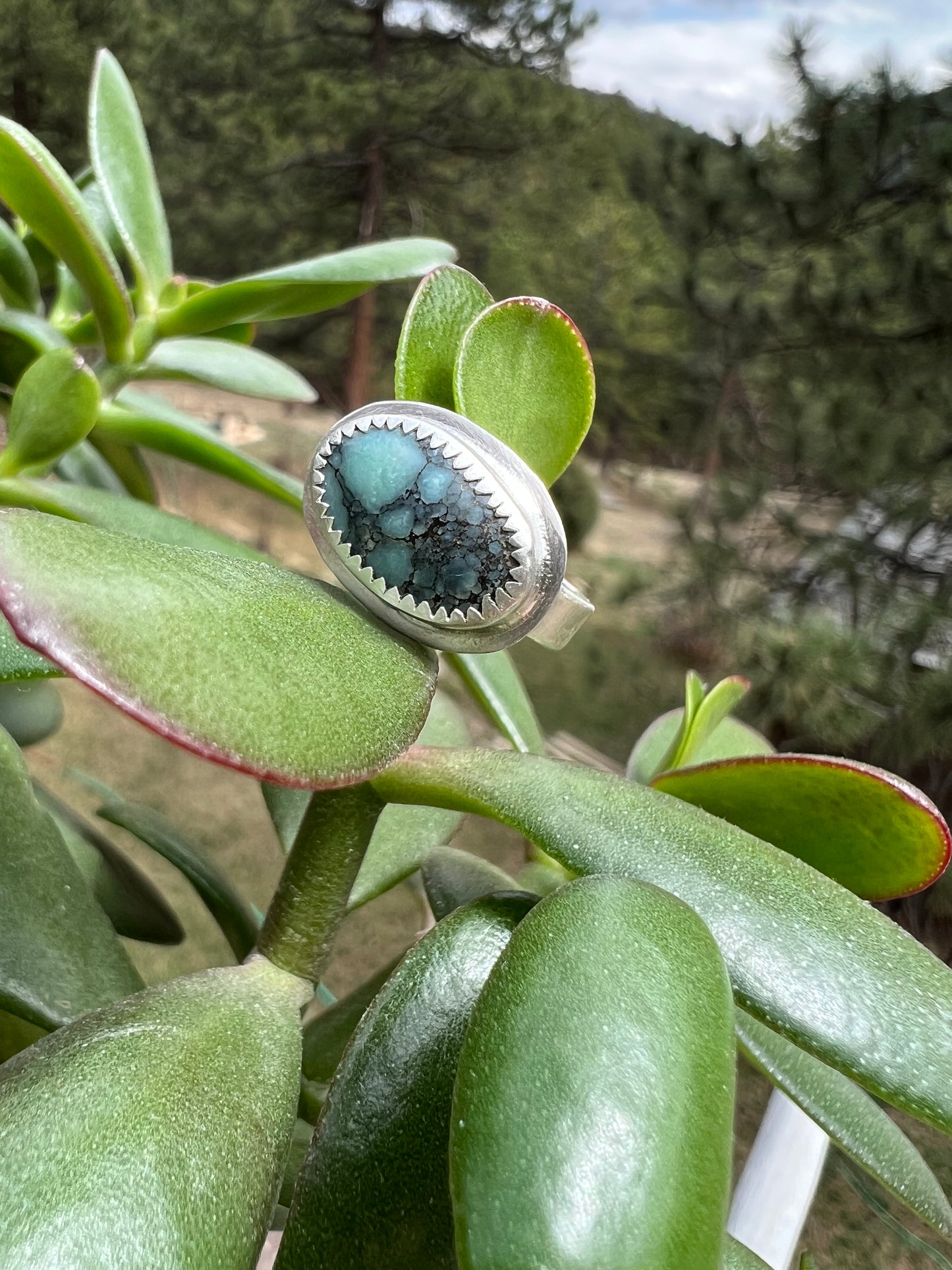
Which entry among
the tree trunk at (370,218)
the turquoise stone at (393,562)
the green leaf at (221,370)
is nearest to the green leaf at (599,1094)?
the turquoise stone at (393,562)

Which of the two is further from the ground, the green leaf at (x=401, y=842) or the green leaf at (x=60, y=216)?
the green leaf at (x=60, y=216)

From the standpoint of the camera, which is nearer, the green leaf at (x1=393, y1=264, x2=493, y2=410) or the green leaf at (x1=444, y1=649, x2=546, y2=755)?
the green leaf at (x1=393, y1=264, x2=493, y2=410)

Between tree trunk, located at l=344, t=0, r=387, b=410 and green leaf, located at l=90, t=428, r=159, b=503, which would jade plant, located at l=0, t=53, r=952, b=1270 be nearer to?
green leaf, located at l=90, t=428, r=159, b=503

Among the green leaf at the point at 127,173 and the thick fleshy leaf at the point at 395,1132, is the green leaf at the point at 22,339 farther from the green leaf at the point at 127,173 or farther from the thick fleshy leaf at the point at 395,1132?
the thick fleshy leaf at the point at 395,1132

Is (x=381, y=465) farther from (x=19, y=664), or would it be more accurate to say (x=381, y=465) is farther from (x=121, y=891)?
(x=121, y=891)

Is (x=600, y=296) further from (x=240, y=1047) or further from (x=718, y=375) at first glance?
(x=240, y=1047)

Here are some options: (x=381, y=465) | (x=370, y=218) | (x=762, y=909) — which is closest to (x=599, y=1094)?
(x=762, y=909)

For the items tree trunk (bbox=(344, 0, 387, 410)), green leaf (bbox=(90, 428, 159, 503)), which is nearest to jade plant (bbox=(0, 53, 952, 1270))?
green leaf (bbox=(90, 428, 159, 503))
